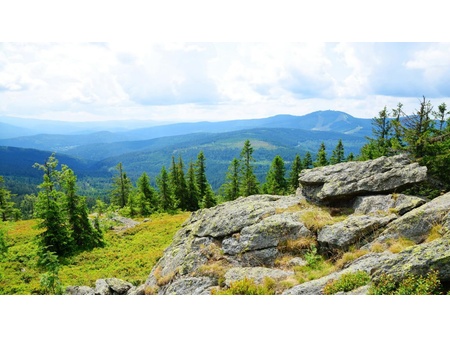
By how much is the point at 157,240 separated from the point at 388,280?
101 ft

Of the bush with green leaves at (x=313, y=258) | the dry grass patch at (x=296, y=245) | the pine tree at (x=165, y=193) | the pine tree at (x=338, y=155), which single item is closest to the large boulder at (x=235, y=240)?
the dry grass patch at (x=296, y=245)

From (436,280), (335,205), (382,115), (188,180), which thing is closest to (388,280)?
(436,280)

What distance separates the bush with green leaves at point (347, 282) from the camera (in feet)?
32.4

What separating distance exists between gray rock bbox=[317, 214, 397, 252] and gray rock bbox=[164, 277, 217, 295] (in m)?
4.88

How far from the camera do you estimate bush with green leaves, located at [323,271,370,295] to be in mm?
9867

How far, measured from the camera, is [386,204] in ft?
47.4

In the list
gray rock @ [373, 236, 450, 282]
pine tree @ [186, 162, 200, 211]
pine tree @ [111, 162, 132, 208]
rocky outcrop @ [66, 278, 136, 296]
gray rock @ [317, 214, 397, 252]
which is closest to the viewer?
gray rock @ [373, 236, 450, 282]

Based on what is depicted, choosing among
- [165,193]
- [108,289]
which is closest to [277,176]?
[165,193]

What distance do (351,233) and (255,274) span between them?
425cm

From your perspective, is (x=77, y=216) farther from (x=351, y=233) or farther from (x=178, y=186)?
(x=178, y=186)

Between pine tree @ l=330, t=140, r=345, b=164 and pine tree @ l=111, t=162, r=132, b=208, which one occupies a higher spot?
pine tree @ l=330, t=140, r=345, b=164

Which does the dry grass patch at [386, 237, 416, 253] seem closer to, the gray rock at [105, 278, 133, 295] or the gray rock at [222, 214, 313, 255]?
the gray rock at [222, 214, 313, 255]

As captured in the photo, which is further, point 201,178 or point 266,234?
point 201,178

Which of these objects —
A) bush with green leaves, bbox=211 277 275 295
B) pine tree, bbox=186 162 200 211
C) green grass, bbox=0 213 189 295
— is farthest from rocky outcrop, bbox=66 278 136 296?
pine tree, bbox=186 162 200 211
